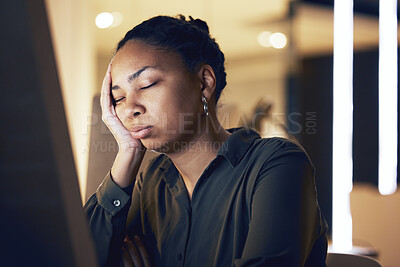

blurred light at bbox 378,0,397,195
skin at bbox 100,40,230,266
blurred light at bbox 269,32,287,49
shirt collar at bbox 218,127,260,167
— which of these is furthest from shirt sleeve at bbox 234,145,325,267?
blurred light at bbox 269,32,287,49

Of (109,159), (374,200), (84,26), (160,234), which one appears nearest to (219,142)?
(160,234)

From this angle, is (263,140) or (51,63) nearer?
(51,63)

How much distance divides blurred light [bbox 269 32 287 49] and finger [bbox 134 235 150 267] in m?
2.92

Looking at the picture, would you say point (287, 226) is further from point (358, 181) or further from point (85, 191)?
point (358, 181)

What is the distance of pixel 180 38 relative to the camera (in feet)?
3.47

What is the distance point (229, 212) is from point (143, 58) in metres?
0.42

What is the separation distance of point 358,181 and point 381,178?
21cm

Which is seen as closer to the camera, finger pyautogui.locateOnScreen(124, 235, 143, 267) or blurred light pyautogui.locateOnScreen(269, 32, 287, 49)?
finger pyautogui.locateOnScreen(124, 235, 143, 267)

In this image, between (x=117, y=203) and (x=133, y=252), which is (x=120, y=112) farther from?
(x=133, y=252)

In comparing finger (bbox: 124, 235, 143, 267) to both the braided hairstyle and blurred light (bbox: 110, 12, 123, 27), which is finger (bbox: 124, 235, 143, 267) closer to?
the braided hairstyle

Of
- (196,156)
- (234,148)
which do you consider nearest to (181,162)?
(196,156)

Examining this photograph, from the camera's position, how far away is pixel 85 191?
134 centimetres

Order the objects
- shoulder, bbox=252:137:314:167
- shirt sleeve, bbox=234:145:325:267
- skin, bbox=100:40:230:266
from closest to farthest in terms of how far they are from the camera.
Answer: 1. shirt sleeve, bbox=234:145:325:267
2. shoulder, bbox=252:137:314:167
3. skin, bbox=100:40:230:266

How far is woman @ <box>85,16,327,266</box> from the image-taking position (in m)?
0.94
